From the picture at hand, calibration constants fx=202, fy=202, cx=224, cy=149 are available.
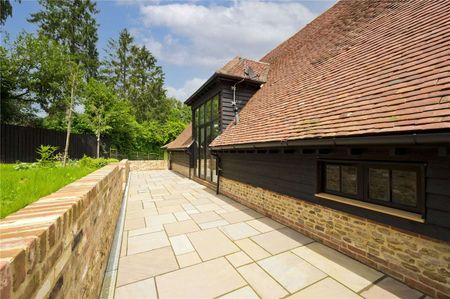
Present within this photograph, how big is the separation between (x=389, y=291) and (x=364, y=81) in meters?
3.59

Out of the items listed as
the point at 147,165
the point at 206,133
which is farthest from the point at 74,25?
the point at 206,133

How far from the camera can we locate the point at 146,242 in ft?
13.7

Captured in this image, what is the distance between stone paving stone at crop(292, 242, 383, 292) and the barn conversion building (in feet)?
0.53

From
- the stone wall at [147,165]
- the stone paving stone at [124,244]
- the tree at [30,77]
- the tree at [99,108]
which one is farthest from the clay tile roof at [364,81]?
the tree at [30,77]

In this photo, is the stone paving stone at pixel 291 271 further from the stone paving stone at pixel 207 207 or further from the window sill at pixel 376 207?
the stone paving stone at pixel 207 207

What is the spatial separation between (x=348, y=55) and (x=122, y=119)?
20577 millimetres

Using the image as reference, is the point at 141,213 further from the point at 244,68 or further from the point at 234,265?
the point at 244,68

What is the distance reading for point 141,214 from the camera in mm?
6016

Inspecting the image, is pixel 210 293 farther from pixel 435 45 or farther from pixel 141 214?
pixel 435 45

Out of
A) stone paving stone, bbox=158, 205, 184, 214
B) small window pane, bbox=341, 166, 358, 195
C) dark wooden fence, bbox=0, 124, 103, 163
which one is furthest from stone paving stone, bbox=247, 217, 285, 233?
dark wooden fence, bbox=0, 124, 103, 163

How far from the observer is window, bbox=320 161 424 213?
2.91 m

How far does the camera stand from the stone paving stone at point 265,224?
4.75 meters

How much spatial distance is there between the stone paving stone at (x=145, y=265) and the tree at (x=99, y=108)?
1752cm

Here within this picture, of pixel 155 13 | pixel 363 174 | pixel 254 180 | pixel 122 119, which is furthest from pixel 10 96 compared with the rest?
pixel 363 174
